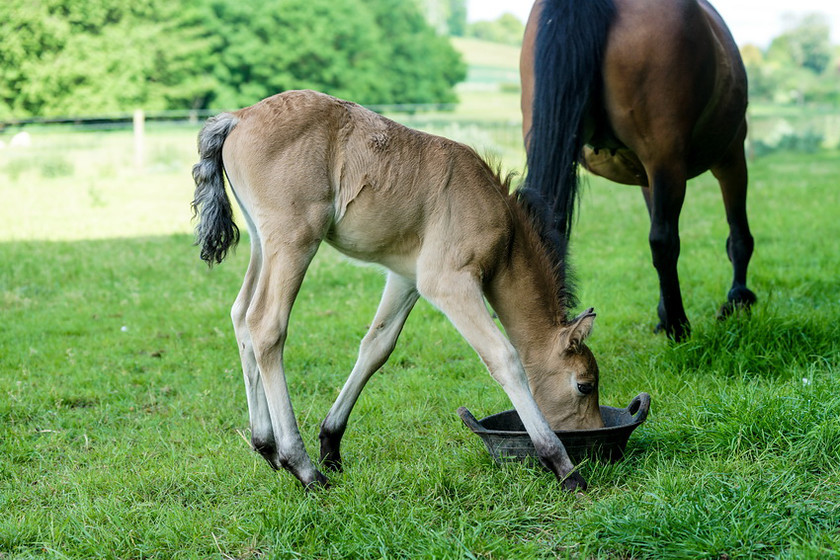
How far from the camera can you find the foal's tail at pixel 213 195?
3.40 m

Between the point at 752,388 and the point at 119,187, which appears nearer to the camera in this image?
the point at 752,388

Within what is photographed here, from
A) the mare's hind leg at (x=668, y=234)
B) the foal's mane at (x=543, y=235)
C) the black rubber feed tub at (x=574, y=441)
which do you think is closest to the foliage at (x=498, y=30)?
the mare's hind leg at (x=668, y=234)

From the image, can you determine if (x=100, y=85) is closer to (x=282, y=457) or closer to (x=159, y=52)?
(x=159, y=52)

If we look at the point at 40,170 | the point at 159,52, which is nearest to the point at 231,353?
the point at 40,170

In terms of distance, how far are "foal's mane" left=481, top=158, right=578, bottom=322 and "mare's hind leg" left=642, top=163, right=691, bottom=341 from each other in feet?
4.23

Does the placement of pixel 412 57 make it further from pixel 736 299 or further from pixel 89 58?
pixel 736 299

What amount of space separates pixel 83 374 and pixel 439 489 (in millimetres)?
2865

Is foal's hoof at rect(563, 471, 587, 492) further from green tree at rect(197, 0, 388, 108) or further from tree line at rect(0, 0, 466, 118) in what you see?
green tree at rect(197, 0, 388, 108)

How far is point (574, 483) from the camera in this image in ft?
10.4

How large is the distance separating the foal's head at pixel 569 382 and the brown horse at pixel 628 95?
1.06m

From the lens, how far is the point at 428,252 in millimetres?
3357

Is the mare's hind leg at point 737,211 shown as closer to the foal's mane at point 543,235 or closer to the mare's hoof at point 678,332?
the mare's hoof at point 678,332

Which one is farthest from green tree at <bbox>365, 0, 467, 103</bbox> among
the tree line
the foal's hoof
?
the foal's hoof

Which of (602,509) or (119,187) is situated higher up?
(602,509)
